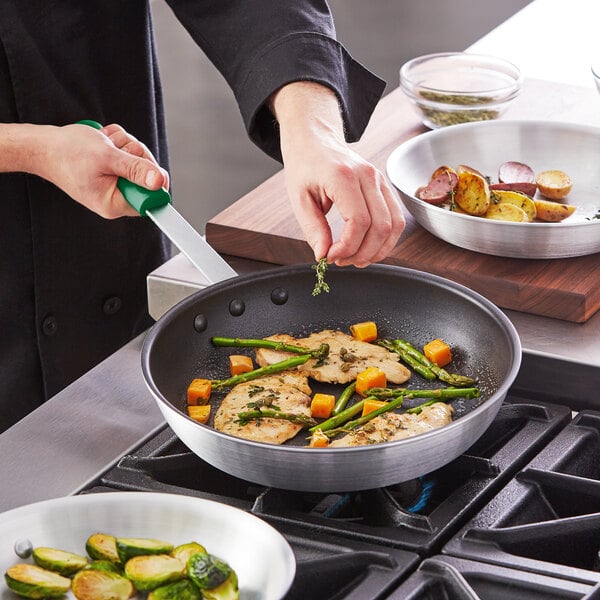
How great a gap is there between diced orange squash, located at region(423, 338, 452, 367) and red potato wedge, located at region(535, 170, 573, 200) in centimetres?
42

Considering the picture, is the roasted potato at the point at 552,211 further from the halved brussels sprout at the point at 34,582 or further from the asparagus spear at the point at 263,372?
the halved brussels sprout at the point at 34,582

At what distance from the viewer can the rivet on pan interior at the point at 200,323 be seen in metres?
1.36

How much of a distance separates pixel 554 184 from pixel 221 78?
139 inches

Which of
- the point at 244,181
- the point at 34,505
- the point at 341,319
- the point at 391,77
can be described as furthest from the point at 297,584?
the point at 391,77

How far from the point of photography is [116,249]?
6.16 ft

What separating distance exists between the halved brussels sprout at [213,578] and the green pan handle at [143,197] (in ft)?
1.79

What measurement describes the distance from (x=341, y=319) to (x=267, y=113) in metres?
0.36

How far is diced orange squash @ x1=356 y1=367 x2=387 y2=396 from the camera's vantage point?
128 centimetres

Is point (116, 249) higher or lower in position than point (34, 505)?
lower

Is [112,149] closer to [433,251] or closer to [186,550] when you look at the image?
[433,251]

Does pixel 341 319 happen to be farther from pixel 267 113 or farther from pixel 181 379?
pixel 267 113

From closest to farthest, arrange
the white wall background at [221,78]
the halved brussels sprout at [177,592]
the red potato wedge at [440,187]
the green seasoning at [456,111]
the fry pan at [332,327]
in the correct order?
1. the halved brussels sprout at [177,592]
2. the fry pan at [332,327]
3. the red potato wedge at [440,187]
4. the green seasoning at [456,111]
5. the white wall background at [221,78]

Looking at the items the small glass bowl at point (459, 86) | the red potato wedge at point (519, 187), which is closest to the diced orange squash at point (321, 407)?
the red potato wedge at point (519, 187)

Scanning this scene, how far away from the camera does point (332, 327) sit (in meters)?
1.43
